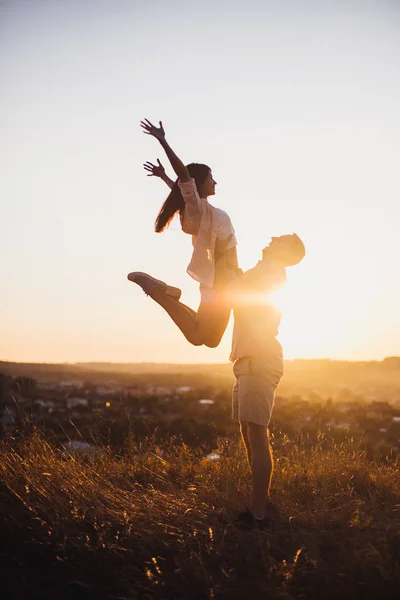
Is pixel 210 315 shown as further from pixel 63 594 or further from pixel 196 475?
pixel 63 594

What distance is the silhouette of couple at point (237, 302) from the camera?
441 centimetres

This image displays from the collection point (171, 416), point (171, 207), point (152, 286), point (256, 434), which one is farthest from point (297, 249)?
point (171, 416)

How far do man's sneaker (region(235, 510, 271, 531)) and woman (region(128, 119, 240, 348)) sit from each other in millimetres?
1431

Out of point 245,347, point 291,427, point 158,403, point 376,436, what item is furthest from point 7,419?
point 245,347

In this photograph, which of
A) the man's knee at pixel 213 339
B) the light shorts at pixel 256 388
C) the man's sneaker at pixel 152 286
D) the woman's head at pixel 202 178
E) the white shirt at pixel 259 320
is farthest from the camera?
the man's sneaker at pixel 152 286

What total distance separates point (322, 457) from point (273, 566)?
10.1ft

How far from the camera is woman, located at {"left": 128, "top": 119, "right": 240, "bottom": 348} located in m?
4.73

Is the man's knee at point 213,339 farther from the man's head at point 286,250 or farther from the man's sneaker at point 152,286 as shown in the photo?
the man's head at point 286,250

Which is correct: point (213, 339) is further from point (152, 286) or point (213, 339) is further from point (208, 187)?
point (208, 187)

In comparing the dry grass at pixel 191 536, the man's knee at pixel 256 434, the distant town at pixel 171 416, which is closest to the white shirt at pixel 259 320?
the man's knee at pixel 256 434

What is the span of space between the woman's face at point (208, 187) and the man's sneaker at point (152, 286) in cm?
91

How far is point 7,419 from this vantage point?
14.6 m

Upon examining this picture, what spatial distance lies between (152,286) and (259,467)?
6.40 ft

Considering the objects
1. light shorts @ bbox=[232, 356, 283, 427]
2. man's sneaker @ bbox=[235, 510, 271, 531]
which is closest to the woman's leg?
light shorts @ bbox=[232, 356, 283, 427]
